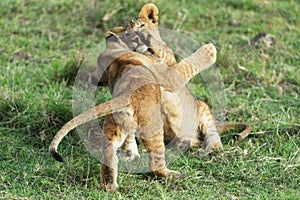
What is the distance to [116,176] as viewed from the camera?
4.17 metres

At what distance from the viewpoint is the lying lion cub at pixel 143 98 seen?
4117 mm

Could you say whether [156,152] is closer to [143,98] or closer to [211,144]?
[143,98]

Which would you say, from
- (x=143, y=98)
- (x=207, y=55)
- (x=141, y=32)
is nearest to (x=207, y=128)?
(x=207, y=55)

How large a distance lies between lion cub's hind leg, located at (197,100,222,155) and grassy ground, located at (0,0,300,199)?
97mm

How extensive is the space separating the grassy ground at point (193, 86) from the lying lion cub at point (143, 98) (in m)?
0.18

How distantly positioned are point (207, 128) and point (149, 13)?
0.96 m

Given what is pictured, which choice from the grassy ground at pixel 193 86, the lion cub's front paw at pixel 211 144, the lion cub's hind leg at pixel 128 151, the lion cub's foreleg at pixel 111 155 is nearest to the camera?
the lion cub's foreleg at pixel 111 155

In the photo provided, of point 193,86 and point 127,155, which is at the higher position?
point 127,155

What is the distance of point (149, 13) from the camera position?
4.75 m

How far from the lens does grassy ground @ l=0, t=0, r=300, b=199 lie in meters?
4.33

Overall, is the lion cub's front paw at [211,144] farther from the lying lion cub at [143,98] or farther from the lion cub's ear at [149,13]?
the lion cub's ear at [149,13]

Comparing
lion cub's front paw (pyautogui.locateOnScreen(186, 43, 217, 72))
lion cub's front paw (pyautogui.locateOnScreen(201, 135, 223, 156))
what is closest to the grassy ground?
lion cub's front paw (pyautogui.locateOnScreen(201, 135, 223, 156))

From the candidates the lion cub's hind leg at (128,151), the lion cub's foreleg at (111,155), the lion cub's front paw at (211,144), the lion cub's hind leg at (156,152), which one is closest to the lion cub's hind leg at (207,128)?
the lion cub's front paw at (211,144)

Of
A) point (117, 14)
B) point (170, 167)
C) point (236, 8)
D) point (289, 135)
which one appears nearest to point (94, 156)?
point (170, 167)
